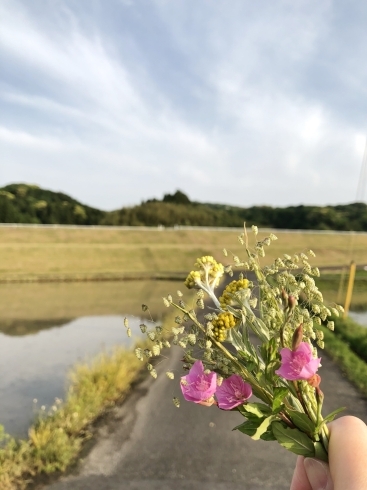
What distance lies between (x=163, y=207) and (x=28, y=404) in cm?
5934

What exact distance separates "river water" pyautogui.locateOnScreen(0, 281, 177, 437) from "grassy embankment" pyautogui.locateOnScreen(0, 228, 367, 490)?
376 mm

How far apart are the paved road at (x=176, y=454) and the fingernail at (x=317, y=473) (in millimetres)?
5166

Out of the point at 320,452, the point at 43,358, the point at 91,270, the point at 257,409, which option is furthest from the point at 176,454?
the point at 91,270

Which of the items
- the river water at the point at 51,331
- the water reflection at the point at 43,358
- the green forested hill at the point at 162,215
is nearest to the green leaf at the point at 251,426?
the river water at the point at 51,331

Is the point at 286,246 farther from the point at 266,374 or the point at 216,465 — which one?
the point at 266,374

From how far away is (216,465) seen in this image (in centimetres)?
683

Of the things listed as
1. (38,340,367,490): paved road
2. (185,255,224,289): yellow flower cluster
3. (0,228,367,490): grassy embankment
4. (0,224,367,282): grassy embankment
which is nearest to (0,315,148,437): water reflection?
(0,228,367,490): grassy embankment

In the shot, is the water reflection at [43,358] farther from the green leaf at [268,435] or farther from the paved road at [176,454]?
the green leaf at [268,435]

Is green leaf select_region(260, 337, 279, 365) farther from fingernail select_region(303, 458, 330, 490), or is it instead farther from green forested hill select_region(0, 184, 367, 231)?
green forested hill select_region(0, 184, 367, 231)

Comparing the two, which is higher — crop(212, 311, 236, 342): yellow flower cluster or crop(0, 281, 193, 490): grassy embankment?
crop(212, 311, 236, 342): yellow flower cluster

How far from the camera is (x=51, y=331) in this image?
54.7ft

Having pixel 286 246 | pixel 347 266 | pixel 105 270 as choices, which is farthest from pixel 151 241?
pixel 347 266

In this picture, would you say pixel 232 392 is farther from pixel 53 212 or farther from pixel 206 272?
pixel 53 212

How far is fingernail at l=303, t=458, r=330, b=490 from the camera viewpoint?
4.80ft
